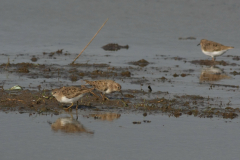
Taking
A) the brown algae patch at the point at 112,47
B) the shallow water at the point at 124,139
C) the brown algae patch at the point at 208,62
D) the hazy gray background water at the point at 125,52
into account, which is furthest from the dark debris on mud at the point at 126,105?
the brown algae patch at the point at 112,47

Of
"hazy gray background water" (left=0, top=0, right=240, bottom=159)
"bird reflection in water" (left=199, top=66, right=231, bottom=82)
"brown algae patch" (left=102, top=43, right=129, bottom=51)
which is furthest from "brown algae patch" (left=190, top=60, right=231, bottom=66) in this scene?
"brown algae patch" (left=102, top=43, right=129, bottom=51)

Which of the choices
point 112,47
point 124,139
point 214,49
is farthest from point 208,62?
point 124,139

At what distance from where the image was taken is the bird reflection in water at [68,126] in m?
10.6

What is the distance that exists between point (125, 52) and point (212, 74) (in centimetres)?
633

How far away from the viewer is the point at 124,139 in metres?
10.1

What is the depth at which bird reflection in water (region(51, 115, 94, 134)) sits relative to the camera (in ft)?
34.9

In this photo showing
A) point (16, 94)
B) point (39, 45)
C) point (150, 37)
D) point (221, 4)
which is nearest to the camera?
point (16, 94)

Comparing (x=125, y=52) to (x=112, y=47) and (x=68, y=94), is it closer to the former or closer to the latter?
(x=112, y=47)

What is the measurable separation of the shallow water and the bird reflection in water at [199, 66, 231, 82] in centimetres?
677

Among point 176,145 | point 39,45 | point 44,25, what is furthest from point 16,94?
point 44,25

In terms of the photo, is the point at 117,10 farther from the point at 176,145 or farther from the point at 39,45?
the point at 176,145

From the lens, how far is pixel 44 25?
32094 mm

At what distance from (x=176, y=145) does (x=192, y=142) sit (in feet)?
1.49

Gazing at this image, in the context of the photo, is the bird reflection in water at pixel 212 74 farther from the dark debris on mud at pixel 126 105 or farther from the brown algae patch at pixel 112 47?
the brown algae patch at pixel 112 47
